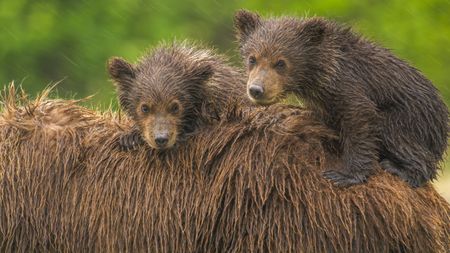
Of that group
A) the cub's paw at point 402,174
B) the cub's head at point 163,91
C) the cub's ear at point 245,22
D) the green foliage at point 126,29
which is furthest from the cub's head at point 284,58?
the green foliage at point 126,29

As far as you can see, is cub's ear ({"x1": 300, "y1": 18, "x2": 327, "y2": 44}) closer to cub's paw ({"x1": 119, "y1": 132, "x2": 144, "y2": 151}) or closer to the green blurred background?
cub's paw ({"x1": 119, "y1": 132, "x2": 144, "y2": 151})

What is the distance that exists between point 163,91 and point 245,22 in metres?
0.72

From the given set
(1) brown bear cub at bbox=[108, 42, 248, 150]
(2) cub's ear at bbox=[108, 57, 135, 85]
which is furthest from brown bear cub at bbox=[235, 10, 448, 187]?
(2) cub's ear at bbox=[108, 57, 135, 85]

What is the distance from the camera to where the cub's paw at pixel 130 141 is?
8.03 m

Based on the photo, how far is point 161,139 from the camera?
303 inches

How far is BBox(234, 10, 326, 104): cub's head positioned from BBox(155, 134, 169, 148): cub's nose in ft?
2.10

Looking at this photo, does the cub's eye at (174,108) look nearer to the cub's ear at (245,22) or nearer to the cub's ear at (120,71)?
the cub's ear at (120,71)

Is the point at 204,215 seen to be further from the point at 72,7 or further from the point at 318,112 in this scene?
the point at 72,7

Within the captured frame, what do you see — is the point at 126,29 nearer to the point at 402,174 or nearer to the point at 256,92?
the point at 256,92

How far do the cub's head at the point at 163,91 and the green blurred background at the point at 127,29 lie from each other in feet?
45.2

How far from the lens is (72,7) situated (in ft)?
77.2

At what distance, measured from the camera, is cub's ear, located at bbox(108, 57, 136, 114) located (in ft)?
26.7

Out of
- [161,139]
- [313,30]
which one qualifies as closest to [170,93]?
[161,139]

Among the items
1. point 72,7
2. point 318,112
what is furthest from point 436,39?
point 318,112
